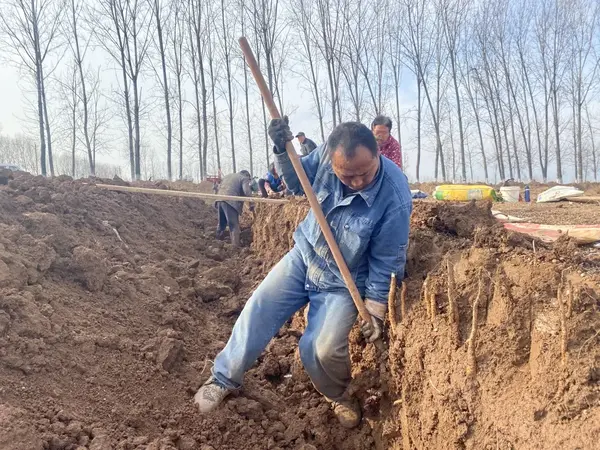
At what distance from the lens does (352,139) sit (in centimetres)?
282

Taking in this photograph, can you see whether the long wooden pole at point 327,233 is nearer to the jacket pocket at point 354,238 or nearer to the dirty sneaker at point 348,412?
the jacket pocket at point 354,238

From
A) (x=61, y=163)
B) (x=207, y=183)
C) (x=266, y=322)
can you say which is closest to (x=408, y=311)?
(x=266, y=322)

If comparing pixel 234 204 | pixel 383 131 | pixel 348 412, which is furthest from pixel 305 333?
pixel 234 204

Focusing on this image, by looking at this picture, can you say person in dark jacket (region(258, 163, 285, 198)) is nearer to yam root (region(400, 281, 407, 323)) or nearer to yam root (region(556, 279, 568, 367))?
yam root (region(400, 281, 407, 323))

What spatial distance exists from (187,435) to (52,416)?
75 cm

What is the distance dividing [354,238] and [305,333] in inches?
28.6

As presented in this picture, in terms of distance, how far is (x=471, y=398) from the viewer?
2.31 meters

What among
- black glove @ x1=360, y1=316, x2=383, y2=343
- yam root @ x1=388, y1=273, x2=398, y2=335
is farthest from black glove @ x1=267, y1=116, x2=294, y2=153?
black glove @ x1=360, y1=316, x2=383, y2=343

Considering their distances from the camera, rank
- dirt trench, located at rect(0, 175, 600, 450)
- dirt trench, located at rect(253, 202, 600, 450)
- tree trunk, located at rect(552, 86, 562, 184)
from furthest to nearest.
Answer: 1. tree trunk, located at rect(552, 86, 562, 184)
2. dirt trench, located at rect(0, 175, 600, 450)
3. dirt trench, located at rect(253, 202, 600, 450)

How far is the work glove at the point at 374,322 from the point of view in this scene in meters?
3.03

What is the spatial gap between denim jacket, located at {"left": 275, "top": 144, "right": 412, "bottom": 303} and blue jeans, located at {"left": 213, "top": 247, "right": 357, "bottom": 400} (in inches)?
4.1

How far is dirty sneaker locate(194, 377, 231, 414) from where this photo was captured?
308cm

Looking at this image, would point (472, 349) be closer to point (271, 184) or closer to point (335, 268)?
point (335, 268)

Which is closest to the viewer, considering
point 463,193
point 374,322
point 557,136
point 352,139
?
point 352,139
